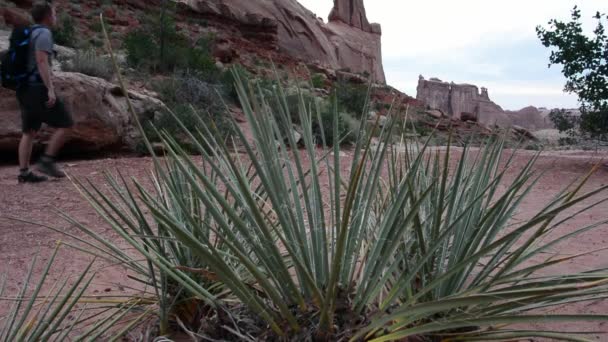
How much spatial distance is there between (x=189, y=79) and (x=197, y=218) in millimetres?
10460

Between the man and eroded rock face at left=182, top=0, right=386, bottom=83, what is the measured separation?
18.6 meters

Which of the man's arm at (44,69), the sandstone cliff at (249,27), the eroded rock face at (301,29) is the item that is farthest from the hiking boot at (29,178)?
the eroded rock face at (301,29)

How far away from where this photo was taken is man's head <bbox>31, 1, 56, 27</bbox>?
16.2 ft

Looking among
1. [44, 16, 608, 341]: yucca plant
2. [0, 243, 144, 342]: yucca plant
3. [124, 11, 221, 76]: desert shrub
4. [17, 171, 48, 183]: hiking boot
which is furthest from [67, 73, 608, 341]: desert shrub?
[124, 11, 221, 76]: desert shrub

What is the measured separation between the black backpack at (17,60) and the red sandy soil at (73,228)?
1.01 meters

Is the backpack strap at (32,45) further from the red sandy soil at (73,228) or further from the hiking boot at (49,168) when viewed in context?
the red sandy soil at (73,228)

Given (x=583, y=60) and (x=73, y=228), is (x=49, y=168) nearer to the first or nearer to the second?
(x=73, y=228)

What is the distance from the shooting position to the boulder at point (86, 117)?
7057 mm

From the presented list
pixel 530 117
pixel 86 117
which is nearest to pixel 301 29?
pixel 86 117

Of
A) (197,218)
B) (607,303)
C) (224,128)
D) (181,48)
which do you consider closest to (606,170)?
(224,128)

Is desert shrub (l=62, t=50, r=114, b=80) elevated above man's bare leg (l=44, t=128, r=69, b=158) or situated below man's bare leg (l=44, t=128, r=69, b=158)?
above

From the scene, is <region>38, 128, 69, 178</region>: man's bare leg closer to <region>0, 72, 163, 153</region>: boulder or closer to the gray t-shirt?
the gray t-shirt

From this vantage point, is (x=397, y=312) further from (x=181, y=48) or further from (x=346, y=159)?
(x=181, y=48)

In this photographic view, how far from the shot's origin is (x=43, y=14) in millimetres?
4949
